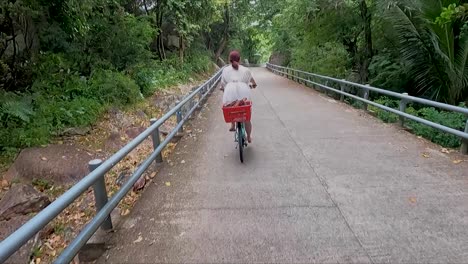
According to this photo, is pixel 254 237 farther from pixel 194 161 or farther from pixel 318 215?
pixel 194 161

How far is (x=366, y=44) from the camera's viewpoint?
49.3 ft


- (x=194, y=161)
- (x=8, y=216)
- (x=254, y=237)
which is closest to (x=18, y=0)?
(x=8, y=216)

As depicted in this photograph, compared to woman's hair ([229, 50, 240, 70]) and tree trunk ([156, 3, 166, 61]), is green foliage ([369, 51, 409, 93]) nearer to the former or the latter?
woman's hair ([229, 50, 240, 70])

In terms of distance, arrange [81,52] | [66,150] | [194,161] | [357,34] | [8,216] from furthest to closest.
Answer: [357,34], [81,52], [66,150], [194,161], [8,216]

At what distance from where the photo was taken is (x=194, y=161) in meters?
6.38

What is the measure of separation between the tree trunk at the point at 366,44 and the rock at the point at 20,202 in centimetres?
1259

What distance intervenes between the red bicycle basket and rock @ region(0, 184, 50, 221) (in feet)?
11.2

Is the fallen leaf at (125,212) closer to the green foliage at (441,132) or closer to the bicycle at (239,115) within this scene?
the bicycle at (239,115)

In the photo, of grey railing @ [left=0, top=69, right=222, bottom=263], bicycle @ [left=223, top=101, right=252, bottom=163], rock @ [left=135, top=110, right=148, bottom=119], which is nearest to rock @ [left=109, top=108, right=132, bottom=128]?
rock @ [left=135, top=110, right=148, bottom=119]

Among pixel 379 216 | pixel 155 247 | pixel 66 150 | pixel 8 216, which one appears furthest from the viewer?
pixel 66 150

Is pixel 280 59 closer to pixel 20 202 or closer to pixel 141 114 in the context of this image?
pixel 141 114

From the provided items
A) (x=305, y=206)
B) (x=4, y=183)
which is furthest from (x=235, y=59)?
(x=4, y=183)

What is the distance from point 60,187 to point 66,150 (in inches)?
44.5

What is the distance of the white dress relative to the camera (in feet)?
20.3
